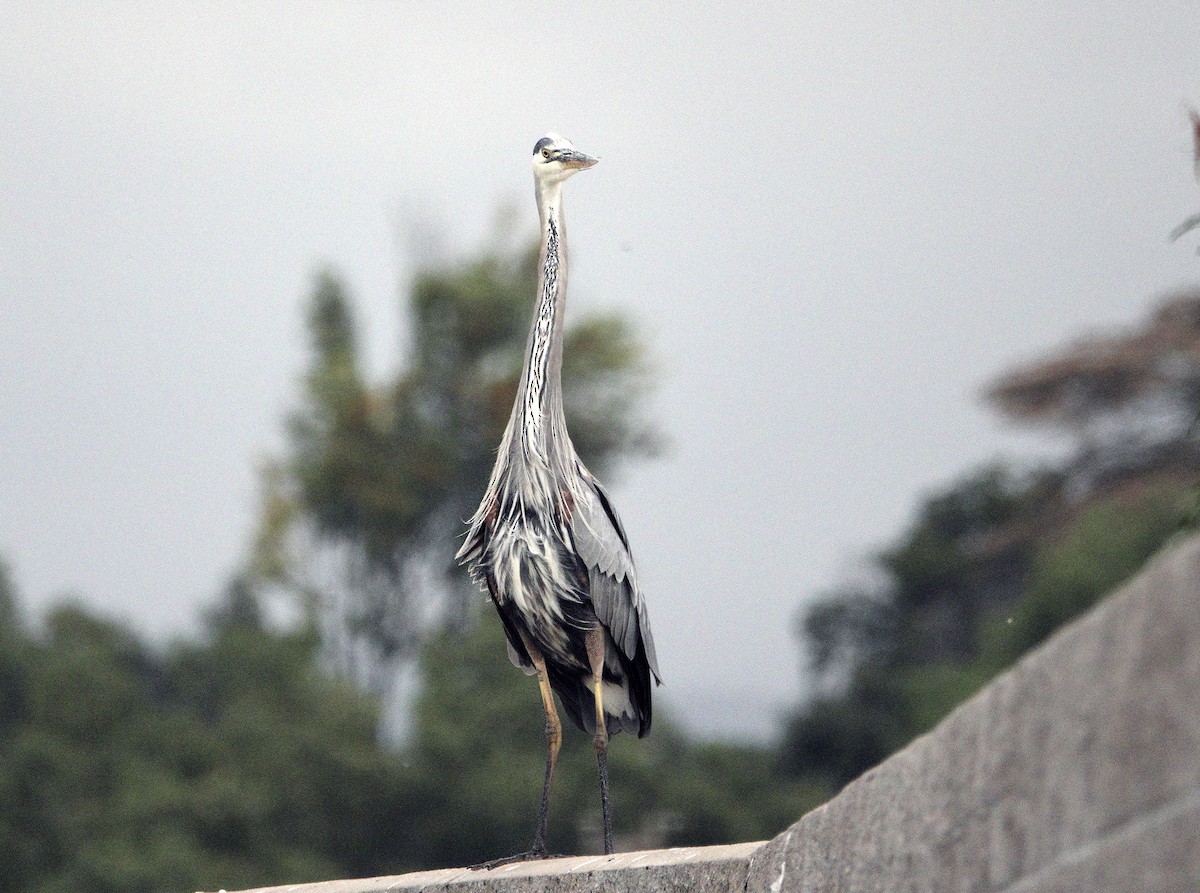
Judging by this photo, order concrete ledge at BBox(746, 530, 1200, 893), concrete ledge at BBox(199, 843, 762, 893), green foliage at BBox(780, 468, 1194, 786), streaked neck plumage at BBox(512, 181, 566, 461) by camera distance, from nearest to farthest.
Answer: concrete ledge at BBox(746, 530, 1200, 893)
concrete ledge at BBox(199, 843, 762, 893)
streaked neck plumage at BBox(512, 181, 566, 461)
green foliage at BBox(780, 468, 1194, 786)

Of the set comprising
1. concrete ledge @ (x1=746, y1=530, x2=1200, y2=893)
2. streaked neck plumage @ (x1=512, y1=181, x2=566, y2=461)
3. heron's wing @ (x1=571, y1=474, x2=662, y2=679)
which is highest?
streaked neck plumage @ (x1=512, y1=181, x2=566, y2=461)

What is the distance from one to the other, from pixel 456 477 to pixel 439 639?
4988 mm

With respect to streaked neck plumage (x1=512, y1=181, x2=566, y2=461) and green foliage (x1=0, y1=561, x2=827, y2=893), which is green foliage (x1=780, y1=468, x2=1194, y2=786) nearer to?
green foliage (x1=0, y1=561, x2=827, y2=893)

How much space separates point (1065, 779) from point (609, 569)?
371 cm

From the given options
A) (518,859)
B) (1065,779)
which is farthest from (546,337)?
(1065,779)

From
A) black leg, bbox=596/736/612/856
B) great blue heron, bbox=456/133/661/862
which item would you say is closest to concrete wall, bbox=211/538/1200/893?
black leg, bbox=596/736/612/856

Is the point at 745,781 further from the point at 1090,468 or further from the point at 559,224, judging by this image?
the point at 559,224

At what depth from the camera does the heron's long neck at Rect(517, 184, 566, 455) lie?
23.7 feet

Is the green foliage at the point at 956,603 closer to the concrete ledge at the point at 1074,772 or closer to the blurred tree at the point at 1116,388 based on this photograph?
the blurred tree at the point at 1116,388

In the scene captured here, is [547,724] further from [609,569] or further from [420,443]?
[420,443]

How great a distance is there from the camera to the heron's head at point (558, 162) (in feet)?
24.8

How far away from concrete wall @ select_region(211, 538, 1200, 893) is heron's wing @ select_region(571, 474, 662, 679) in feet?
8.44

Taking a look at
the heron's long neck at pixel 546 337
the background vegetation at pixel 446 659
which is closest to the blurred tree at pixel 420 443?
the background vegetation at pixel 446 659

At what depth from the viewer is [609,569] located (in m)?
7.00
